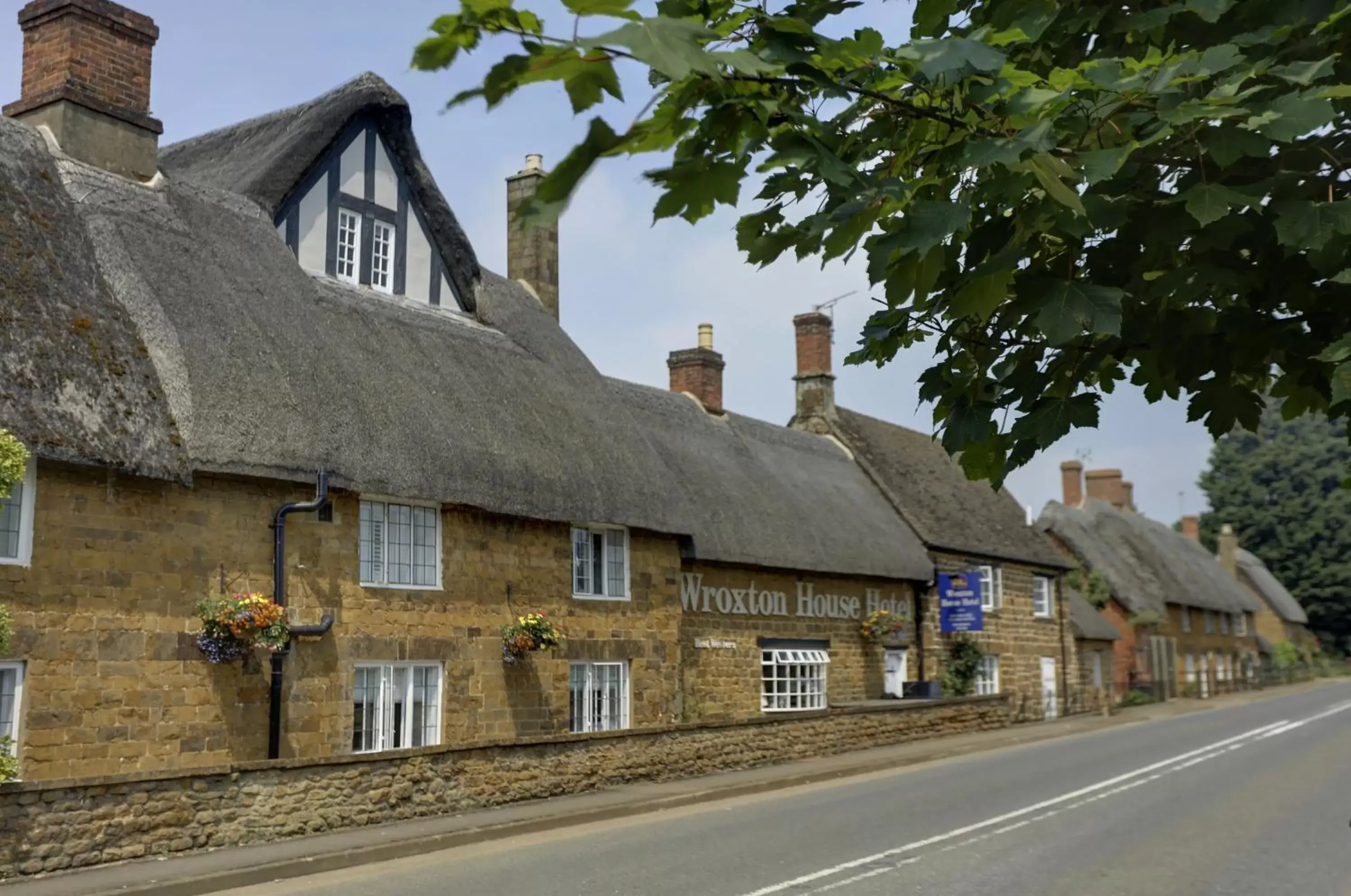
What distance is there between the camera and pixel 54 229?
14.6 metres

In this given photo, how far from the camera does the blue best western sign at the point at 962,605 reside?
30.0 meters

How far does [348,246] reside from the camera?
2011 centimetres

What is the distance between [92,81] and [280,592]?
7163 mm

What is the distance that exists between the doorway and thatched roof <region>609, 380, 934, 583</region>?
800 cm

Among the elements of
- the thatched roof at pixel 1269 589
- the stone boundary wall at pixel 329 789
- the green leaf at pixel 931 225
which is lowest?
the stone boundary wall at pixel 329 789

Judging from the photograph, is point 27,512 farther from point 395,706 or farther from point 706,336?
point 706,336

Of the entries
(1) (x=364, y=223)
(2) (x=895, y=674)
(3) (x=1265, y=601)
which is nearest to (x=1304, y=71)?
(1) (x=364, y=223)

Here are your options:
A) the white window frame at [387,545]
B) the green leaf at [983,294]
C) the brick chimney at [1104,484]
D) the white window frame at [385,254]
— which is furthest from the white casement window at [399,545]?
the brick chimney at [1104,484]

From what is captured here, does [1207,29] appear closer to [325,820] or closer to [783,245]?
[783,245]

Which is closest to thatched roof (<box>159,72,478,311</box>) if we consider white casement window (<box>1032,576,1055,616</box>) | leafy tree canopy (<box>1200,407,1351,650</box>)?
white casement window (<box>1032,576,1055,616</box>)

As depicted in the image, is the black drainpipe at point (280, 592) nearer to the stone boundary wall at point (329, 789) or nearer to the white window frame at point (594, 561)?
the stone boundary wall at point (329, 789)

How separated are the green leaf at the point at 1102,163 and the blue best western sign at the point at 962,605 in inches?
1087

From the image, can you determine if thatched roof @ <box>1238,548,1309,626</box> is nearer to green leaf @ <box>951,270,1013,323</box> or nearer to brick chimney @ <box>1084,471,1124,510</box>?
brick chimney @ <box>1084,471,1124,510</box>

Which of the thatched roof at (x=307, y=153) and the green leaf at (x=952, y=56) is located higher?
the thatched roof at (x=307, y=153)
